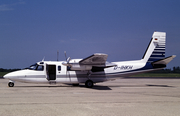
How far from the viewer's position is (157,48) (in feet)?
63.4

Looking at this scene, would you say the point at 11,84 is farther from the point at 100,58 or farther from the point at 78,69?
the point at 100,58

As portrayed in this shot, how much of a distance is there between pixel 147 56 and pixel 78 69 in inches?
293

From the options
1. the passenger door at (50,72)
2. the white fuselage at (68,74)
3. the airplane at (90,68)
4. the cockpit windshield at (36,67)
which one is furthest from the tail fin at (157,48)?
the cockpit windshield at (36,67)

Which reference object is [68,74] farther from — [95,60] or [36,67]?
[95,60]

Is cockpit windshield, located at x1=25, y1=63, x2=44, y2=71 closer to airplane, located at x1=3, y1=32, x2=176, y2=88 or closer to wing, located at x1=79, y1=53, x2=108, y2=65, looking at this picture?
airplane, located at x1=3, y1=32, x2=176, y2=88

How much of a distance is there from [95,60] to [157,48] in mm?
7305

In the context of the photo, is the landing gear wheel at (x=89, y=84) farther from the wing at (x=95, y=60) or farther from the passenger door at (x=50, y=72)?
the passenger door at (x=50, y=72)

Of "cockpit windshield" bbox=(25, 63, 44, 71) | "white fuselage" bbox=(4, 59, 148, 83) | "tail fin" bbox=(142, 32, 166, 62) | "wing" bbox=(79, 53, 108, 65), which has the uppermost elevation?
"tail fin" bbox=(142, 32, 166, 62)

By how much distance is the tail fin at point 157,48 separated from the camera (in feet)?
63.4

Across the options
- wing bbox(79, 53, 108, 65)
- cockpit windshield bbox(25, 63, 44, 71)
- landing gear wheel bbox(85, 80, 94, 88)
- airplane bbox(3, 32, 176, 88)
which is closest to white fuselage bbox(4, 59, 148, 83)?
airplane bbox(3, 32, 176, 88)

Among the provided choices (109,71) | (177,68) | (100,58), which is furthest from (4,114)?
(177,68)

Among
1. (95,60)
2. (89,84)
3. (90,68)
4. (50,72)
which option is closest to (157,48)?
(95,60)

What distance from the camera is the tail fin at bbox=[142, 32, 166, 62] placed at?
19312mm

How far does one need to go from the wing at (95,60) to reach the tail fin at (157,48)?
5.47m
